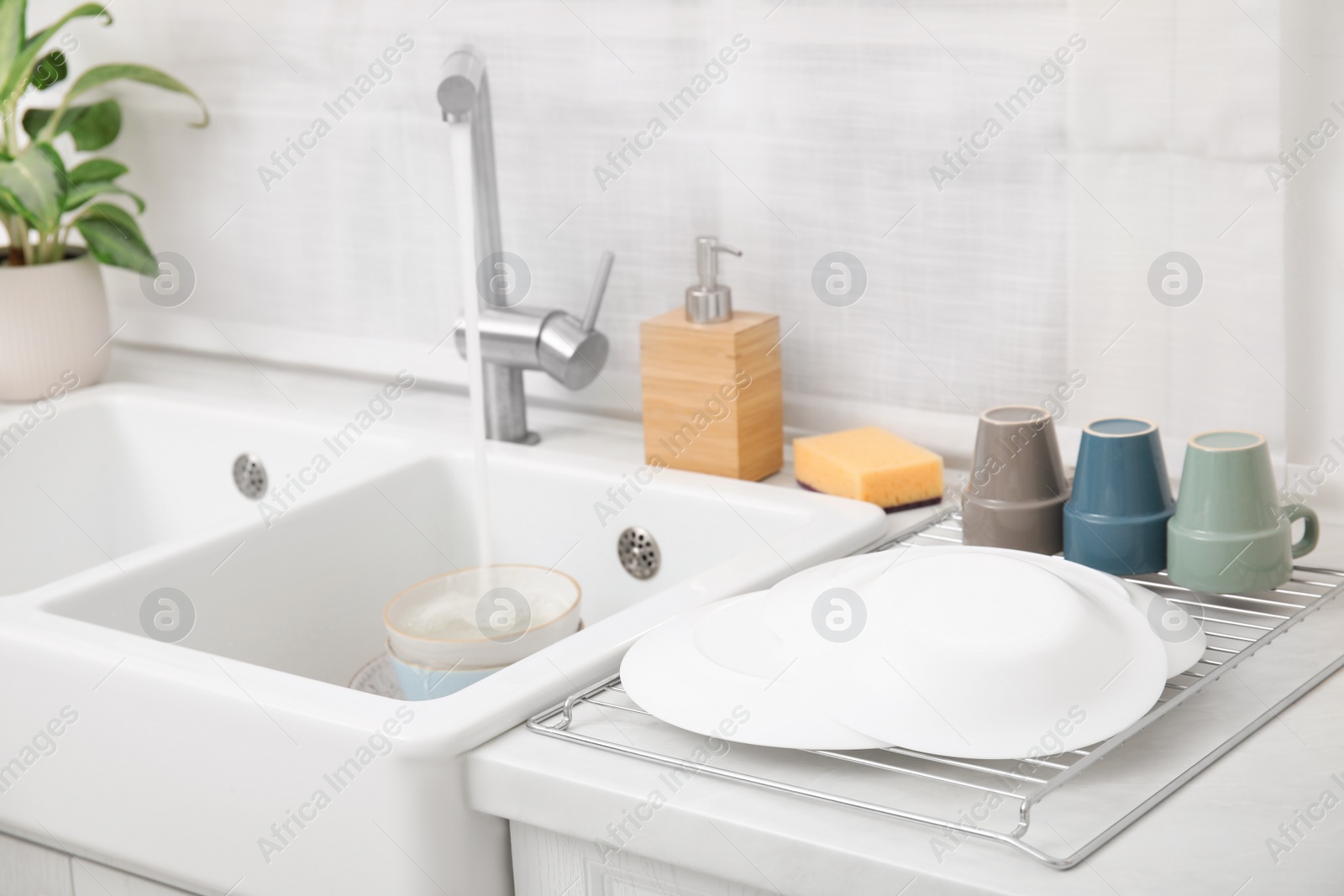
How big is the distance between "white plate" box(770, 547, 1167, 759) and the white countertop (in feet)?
0.19

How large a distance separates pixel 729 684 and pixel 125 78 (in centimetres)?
116

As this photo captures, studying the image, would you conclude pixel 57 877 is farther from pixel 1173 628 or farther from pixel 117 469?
pixel 1173 628

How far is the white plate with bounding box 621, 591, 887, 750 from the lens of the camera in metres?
0.74

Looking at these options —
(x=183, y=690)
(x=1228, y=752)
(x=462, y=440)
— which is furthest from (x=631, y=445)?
(x=1228, y=752)

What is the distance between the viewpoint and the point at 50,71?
164cm

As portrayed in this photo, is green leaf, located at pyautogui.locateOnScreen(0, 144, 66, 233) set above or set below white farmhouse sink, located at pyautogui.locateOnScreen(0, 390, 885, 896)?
above

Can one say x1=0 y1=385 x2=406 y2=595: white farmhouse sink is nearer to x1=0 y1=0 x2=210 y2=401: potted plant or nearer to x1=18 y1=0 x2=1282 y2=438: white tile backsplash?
x1=0 y1=0 x2=210 y2=401: potted plant

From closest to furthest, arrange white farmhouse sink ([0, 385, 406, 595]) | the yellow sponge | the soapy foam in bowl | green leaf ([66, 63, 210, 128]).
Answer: the soapy foam in bowl
the yellow sponge
white farmhouse sink ([0, 385, 406, 595])
green leaf ([66, 63, 210, 128])

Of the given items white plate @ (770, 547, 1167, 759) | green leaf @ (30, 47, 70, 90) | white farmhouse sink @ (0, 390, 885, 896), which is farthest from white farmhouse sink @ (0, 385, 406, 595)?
white plate @ (770, 547, 1167, 759)

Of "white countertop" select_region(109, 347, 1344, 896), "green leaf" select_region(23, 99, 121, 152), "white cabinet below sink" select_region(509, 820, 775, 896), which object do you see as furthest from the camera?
"green leaf" select_region(23, 99, 121, 152)

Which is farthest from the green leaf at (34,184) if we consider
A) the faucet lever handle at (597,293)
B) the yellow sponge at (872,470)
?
the yellow sponge at (872,470)

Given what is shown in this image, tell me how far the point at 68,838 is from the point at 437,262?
756 millimetres

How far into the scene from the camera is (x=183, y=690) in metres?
0.85

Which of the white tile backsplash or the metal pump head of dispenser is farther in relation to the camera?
the metal pump head of dispenser
